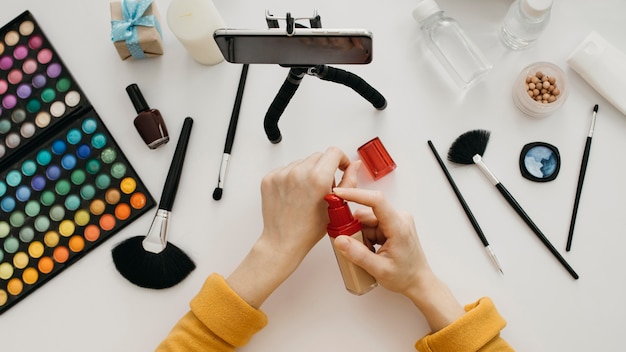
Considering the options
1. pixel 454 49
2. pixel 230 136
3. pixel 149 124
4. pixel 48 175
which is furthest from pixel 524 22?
pixel 48 175

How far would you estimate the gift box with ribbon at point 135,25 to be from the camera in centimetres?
75

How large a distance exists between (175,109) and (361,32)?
39 cm

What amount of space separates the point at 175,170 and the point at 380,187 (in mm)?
299

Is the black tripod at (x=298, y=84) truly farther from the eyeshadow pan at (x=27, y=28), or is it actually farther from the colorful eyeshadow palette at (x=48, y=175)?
the eyeshadow pan at (x=27, y=28)

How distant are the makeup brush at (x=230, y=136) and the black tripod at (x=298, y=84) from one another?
63 mm

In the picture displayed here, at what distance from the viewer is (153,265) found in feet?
2.40

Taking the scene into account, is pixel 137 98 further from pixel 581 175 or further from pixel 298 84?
pixel 581 175

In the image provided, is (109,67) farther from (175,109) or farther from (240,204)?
(240,204)

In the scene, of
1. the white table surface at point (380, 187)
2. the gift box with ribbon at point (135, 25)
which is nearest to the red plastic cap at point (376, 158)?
the white table surface at point (380, 187)

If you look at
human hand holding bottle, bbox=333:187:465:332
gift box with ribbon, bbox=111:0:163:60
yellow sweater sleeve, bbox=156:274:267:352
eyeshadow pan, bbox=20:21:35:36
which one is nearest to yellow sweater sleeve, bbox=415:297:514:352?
human hand holding bottle, bbox=333:187:465:332

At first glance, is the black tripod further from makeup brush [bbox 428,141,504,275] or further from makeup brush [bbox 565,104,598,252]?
makeup brush [bbox 565,104,598,252]

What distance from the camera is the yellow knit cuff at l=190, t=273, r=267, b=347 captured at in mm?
660

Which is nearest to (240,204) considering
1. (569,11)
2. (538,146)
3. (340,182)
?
(340,182)

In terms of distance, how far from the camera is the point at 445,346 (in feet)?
2.14
